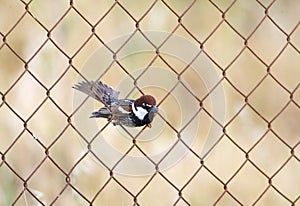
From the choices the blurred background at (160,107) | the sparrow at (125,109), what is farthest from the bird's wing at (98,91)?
the blurred background at (160,107)

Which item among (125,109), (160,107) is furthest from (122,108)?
(160,107)

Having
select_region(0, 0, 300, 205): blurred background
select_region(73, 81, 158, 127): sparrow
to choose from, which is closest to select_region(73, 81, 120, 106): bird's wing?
select_region(73, 81, 158, 127): sparrow

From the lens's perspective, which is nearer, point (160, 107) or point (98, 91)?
point (98, 91)

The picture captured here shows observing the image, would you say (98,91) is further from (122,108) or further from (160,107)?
(160,107)

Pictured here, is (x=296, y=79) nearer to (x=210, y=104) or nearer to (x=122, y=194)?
(x=210, y=104)

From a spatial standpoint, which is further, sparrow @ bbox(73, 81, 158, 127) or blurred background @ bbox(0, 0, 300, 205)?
blurred background @ bbox(0, 0, 300, 205)

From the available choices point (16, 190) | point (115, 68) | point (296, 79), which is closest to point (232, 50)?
point (296, 79)

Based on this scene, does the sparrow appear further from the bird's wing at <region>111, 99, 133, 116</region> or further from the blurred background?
the blurred background
